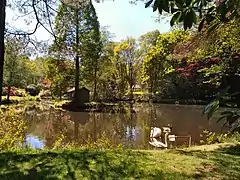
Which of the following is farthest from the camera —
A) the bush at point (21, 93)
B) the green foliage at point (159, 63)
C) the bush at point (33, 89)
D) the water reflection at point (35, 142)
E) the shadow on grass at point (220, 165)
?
the bush at point (33, 89)

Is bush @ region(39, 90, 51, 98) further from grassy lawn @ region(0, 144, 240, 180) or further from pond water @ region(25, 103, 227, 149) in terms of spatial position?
grassy lawn @ region(0, 144, 240, 180)

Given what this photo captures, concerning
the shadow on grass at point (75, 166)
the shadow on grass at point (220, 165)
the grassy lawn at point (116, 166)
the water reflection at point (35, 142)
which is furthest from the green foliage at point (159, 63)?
the shadow on grass at point (75, 166)

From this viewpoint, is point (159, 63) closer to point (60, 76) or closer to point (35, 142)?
point (60, 76)

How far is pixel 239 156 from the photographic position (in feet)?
19.3

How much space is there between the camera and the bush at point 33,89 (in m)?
39.2

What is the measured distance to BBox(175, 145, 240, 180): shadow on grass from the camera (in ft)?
14.3

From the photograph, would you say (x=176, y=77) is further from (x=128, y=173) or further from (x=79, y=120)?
(x=128, y=173)

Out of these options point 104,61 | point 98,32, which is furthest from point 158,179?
point 104,61

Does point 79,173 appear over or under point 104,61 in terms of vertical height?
under

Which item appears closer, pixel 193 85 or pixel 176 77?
pixel 193 85

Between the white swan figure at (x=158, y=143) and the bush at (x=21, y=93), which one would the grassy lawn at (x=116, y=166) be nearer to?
the white swan figure at (x=158, y=143)

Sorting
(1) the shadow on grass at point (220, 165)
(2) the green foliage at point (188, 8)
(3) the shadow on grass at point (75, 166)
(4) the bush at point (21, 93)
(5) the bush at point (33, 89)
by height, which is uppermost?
(5) the bush at point (33, 89)

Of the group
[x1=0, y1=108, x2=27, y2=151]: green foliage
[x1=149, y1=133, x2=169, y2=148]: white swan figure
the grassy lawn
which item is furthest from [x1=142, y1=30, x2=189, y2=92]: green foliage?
the grassy lawn

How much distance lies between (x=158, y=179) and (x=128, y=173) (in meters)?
0.44
